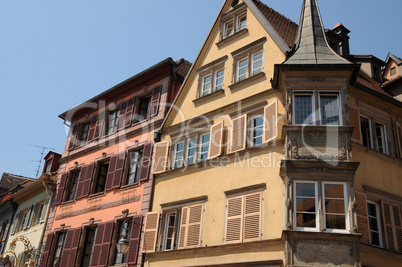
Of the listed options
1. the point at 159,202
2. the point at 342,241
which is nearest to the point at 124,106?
the point at 159,202

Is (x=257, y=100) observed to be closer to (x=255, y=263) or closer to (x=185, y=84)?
(x=185, y=84)

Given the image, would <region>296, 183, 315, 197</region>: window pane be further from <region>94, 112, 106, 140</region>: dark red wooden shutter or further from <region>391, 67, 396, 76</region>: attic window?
<region>94, 112, 106, 140</region>: dark red wooden shutter

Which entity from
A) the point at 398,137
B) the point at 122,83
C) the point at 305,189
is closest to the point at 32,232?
the point at 122,83

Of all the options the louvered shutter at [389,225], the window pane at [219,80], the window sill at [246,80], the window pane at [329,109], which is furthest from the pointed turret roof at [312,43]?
the louvered shutter at [389,225]

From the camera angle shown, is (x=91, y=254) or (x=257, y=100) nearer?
(x=257, y=100)

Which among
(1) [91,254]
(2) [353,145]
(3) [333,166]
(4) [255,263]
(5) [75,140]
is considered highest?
(5) [75,140]

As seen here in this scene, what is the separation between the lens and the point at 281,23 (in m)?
18.7

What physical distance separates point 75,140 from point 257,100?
12.8 m

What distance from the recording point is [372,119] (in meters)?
15.6

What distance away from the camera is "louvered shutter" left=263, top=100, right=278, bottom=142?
1455 centimetres

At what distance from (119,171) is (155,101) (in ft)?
11.9

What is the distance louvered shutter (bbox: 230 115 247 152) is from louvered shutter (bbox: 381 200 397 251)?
4884 mm

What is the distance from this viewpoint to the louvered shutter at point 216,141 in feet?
53.4

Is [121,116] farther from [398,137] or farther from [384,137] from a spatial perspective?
[398,137]
